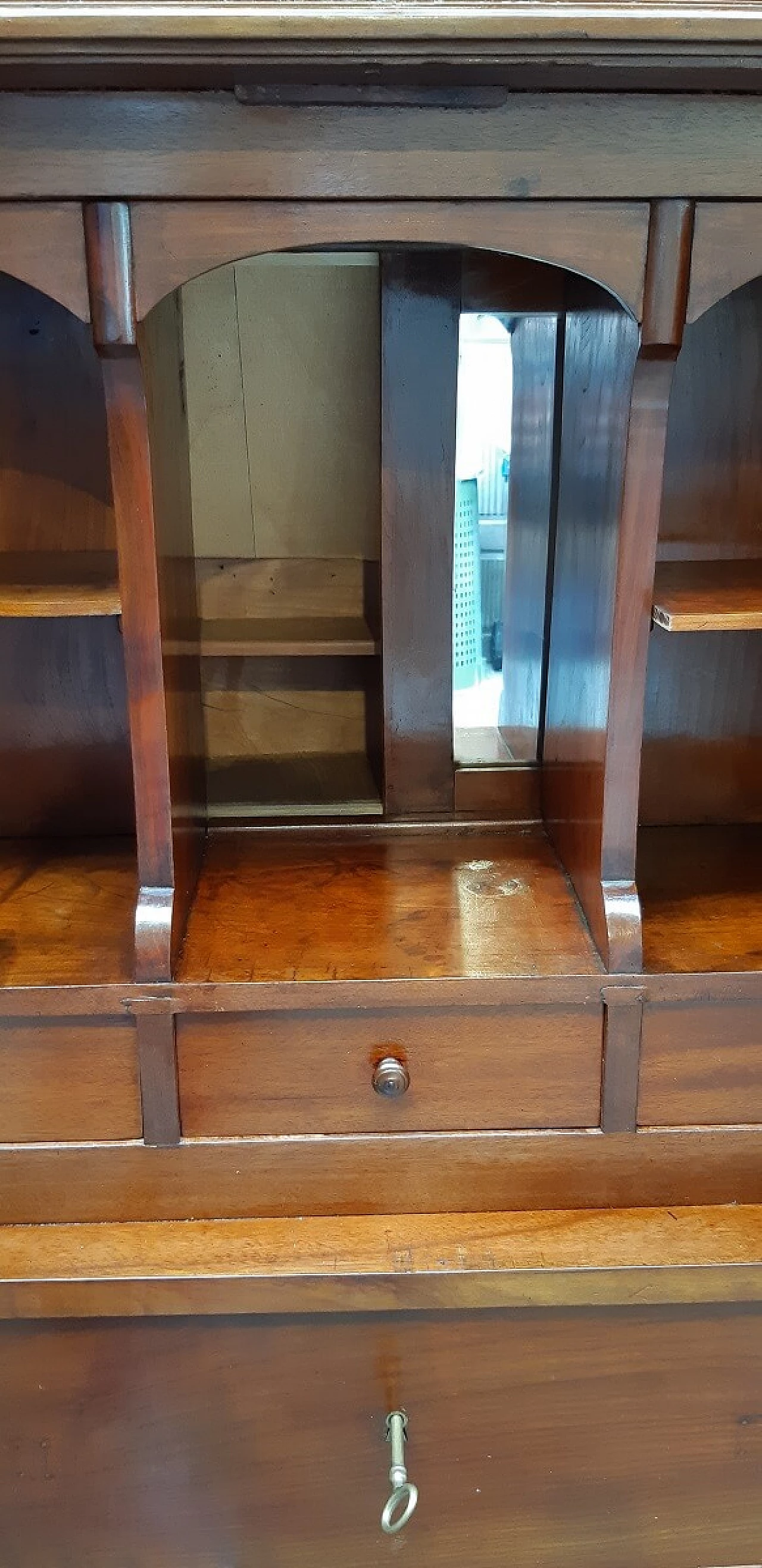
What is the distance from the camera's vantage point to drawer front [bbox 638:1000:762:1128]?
1.19m

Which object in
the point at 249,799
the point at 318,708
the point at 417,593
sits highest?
the point at 417,593

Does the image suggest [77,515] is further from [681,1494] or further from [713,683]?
[681,1494]

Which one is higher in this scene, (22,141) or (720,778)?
(22,141)

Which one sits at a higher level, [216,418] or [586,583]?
[216,418]

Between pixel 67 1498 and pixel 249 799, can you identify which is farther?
pixel 249 799

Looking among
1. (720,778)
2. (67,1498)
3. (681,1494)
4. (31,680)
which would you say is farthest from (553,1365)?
(31,680)

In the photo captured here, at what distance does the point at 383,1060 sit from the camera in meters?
1.19

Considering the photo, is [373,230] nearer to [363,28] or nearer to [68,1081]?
[363,28]

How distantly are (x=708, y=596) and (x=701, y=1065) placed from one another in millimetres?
473

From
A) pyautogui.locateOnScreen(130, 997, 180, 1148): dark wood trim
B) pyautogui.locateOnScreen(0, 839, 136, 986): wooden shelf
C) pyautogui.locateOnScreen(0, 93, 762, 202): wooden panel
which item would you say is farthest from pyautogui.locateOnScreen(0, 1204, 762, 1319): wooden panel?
pyautogui.locateOnScreen(0, 93, 762, 202): wooden panel

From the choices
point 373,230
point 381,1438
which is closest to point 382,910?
point 381,1438

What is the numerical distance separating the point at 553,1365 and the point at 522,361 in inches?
43.3

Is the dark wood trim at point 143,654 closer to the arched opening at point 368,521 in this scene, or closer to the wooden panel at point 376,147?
the wooden panel at point 376,147

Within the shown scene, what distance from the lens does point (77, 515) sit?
1425 mm
